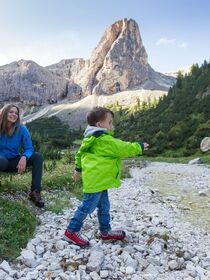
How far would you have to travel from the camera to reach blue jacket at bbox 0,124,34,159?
965cm

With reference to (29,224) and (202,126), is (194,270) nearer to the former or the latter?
(29,224)

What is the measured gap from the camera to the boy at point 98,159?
287 inches

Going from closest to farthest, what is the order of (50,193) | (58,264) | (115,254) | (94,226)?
(58,264)
(115,254)
(94,226)
(50,193)

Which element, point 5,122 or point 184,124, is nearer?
point 5,122

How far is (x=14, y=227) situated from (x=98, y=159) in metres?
2.42

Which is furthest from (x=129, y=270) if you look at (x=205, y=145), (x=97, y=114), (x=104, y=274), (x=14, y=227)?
(x=205, y=145)

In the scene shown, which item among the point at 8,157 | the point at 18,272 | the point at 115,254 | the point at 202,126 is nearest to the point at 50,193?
the point at 8,157

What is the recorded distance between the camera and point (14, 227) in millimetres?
7660

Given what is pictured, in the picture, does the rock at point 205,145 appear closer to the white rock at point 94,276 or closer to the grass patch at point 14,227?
the grass patch at point 14,227

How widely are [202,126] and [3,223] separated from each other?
5255cm

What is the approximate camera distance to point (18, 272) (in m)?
6.03

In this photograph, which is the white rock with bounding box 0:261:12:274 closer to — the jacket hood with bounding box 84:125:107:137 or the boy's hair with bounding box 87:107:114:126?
the jacket hood with bounding box 84:125:107:137

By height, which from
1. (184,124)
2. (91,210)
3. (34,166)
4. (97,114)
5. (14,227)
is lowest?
(14,227)

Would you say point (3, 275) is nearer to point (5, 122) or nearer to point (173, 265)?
point (173, 265)
